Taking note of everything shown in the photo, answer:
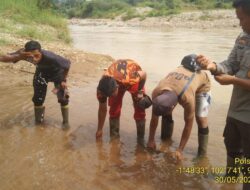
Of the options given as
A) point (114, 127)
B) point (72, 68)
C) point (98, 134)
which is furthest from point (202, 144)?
point (72, 68)

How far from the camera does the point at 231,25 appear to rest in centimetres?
3050

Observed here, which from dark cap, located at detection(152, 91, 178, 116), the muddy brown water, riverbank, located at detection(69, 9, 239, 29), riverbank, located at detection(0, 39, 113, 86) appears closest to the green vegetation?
riverbank, located at detection(0, 39, 113, 86)

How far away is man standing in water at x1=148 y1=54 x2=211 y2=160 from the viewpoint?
372cm

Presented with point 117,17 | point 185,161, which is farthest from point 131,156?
point 117,17

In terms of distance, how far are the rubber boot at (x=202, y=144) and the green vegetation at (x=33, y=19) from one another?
8.95 m

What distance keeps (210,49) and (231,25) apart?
53.5 feet

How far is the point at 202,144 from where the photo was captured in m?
4.47

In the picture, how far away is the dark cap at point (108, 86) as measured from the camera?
4.10 metres

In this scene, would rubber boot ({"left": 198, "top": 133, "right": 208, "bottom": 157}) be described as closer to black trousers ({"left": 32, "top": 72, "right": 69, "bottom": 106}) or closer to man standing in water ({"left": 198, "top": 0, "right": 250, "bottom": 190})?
man standing in water ({"left": 198, "top": 0, "right": 250, "bottom": 190})

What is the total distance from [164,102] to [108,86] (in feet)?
2.39

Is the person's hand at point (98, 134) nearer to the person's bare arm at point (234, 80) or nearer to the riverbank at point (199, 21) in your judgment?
the person's bare arm at point (234, 80)

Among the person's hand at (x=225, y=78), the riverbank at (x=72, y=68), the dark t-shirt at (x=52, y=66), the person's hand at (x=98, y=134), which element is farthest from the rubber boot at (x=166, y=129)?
the riverbank at (x=72, y=68)

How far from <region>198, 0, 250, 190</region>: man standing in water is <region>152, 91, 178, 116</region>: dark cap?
573mm

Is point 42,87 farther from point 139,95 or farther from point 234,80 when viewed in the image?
point 234,80
